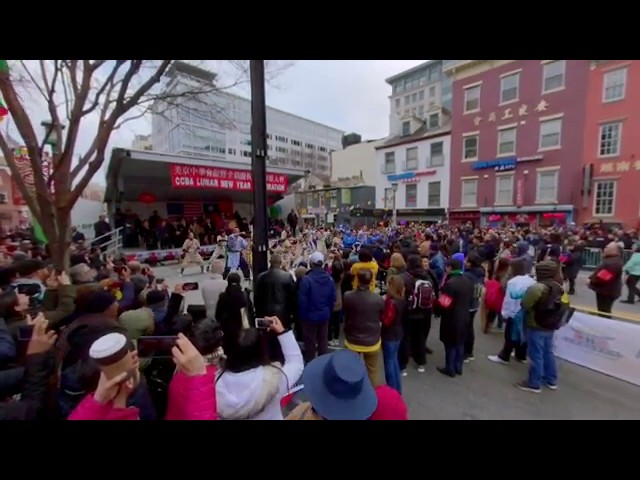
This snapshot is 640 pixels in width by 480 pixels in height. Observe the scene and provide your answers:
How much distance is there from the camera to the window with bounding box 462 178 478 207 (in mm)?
22578

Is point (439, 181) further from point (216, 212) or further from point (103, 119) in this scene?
point (103, 119)

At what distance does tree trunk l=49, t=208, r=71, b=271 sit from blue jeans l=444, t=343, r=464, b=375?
6766 millimetres

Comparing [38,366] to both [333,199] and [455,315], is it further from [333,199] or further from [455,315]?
[333,199]

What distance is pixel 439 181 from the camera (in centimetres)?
2481

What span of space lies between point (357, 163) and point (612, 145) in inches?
944

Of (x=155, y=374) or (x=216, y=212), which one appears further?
(x=216, y=212)

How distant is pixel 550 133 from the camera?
1906 cm

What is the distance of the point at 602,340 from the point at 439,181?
73.3 ft

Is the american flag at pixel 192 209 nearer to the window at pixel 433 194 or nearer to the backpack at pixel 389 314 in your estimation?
the backpack at pixel 389 314

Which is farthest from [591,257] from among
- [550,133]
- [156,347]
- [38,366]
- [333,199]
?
[333,199]

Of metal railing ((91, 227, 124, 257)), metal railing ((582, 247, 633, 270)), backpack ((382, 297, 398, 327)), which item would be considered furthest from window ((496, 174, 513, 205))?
metal railing ((91, 227, 124, 257))

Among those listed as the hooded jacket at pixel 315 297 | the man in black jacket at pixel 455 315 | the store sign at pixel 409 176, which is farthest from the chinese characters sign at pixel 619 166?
the hooded jacket at pixel 315 297
